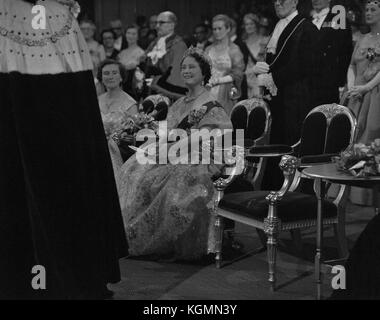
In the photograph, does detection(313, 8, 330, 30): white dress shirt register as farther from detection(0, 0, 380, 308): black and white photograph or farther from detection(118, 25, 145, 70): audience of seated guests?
detection(118, 25, 145, 70): audience of seated guests

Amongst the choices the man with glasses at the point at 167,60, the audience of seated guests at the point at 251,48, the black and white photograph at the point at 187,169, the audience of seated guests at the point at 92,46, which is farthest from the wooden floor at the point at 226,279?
the audience of seated guests at the point at 92,46

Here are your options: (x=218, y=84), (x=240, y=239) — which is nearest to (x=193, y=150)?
(x=240, y=239)

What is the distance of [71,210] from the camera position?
2.94m

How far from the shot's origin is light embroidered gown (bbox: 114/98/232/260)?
4254 mm

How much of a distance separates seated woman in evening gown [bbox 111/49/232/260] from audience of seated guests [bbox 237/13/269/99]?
2.87 meters

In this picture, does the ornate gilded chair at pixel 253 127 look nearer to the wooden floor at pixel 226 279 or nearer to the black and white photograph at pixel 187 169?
the black and white photograph at pixel 187 169

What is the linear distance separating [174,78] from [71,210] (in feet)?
11.1

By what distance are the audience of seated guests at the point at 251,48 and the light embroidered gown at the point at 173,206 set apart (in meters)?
3.04

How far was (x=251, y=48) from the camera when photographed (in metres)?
7.84

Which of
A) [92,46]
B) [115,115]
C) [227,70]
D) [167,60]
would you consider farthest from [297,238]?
A: [92,46]

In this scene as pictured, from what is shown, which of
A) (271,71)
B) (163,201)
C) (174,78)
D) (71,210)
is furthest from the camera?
(174,78)

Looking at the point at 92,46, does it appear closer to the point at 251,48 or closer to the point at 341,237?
the point at 251,48

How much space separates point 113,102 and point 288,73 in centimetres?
129
